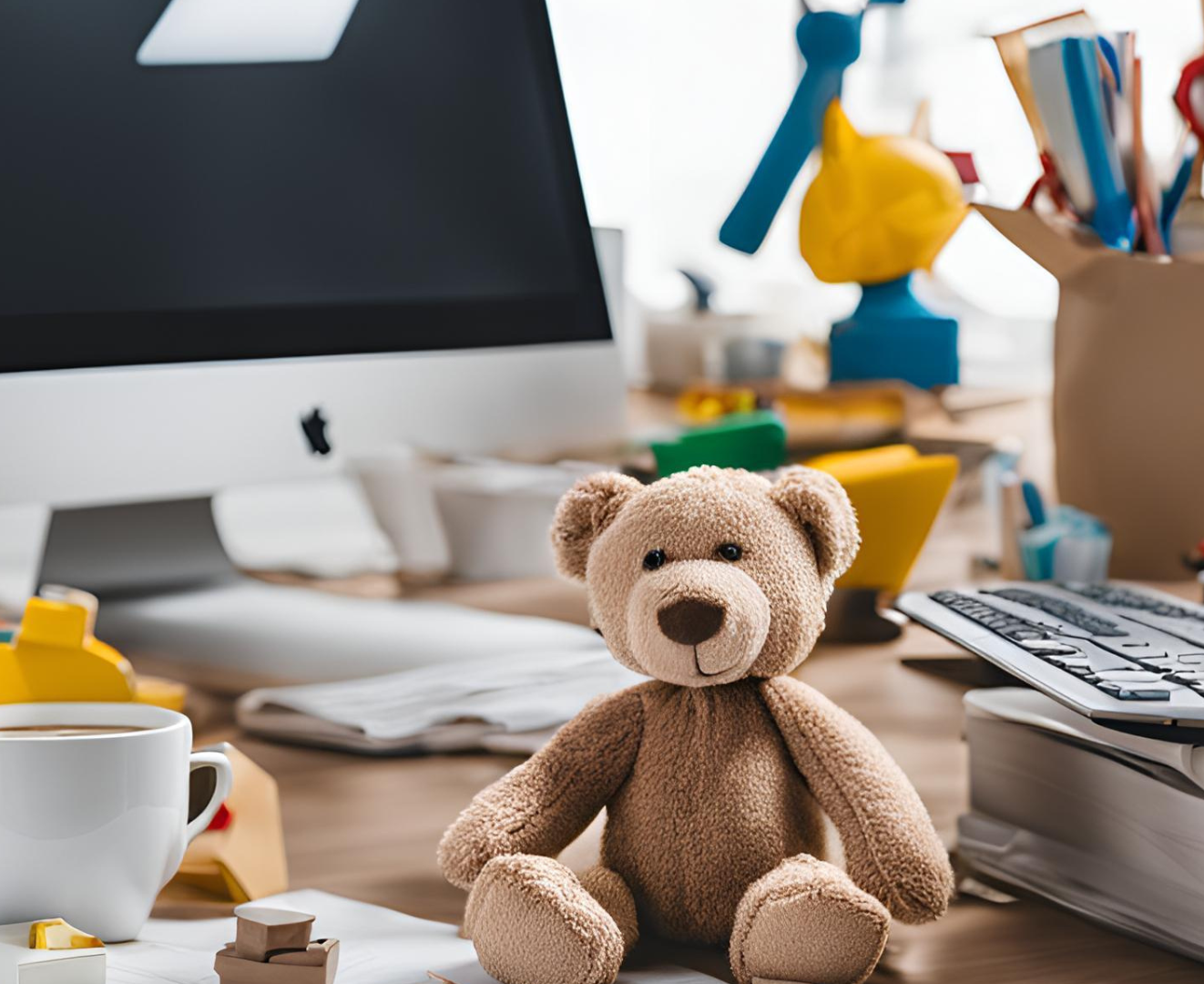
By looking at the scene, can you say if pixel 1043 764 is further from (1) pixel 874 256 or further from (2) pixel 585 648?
(1) pixel 874 256

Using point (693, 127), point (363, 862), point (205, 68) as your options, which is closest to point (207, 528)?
point (205, 68)

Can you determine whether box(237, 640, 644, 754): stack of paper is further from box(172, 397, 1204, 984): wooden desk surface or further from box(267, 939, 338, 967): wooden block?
box(267, 939, 338, 967): wooden block

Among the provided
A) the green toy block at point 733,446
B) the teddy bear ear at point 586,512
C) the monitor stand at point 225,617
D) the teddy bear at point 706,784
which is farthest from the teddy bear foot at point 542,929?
the green toy block at point 733,446

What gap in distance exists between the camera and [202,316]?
689mm

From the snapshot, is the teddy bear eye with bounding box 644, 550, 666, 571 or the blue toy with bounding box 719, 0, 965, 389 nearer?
the teddy bear eye with bounding box 644, 550, 666, 571

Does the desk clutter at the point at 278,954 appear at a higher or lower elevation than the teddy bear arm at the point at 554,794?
lower

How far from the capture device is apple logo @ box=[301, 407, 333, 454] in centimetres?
72

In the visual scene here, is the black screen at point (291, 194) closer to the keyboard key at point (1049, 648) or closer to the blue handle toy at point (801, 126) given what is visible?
the blue handle toy at point (801, 126)

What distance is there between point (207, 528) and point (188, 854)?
1.24 feet

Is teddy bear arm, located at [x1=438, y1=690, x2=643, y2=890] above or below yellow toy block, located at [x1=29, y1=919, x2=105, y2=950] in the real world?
above

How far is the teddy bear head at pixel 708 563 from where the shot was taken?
381 mm

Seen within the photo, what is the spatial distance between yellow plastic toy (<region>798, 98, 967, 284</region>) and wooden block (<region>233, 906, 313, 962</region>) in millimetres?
696

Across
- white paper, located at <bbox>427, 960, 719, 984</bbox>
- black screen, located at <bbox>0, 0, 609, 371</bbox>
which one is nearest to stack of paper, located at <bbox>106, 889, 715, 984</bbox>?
white paper, located at <bbox>427, 960, 719, 984</bbox>

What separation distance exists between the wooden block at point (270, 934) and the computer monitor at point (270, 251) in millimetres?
373
